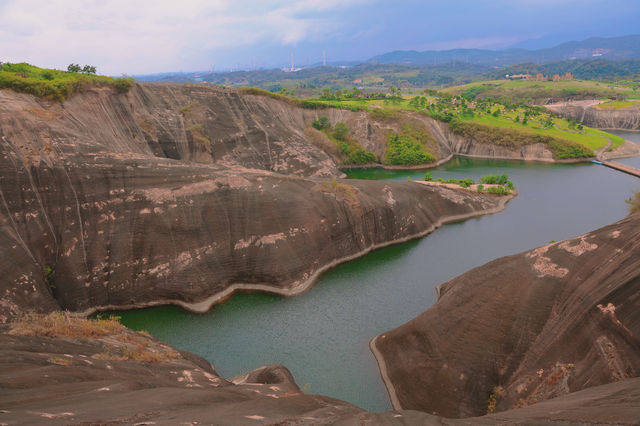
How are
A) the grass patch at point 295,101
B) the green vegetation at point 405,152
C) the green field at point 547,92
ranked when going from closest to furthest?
the grass patch at point 295,101 → the green vegetation at point 405,152 → the green field at point 547,92

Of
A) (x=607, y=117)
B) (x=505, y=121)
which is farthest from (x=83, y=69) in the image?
(x=607, y=117)

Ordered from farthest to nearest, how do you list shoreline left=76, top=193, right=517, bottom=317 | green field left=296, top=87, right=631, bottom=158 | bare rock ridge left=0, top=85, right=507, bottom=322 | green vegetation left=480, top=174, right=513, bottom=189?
green field left=296, top=87, right=631, bottom=158, green vegetation left=480, top=174, right=513, bottom=189, shoreline left=76, top=193, right=517, bottom=317, bare rock ridge left=0, top=85, right=507, bottom=322

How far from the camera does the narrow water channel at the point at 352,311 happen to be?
2230 cm

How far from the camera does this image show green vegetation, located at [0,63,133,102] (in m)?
35.7

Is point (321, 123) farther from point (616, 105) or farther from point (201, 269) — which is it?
point (616, 105)

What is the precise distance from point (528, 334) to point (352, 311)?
12311 millimetres

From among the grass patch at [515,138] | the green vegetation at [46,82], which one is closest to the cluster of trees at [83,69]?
the green vegetation at [46,82]

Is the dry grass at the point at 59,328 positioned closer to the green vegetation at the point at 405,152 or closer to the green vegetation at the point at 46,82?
the green vegetation at the point at 46,82

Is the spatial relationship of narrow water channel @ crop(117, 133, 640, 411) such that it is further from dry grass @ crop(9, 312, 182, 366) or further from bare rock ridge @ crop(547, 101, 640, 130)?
bare rock ridge @ crop(547, 101, 640, 130)

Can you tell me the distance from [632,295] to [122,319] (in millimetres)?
30101

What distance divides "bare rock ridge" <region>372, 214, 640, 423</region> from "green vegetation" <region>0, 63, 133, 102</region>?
4098cm

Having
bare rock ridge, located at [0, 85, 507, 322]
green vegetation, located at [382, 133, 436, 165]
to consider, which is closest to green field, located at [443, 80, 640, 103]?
green vegetation, located at [382, 133, 436, 165]

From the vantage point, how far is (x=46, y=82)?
1532 inches

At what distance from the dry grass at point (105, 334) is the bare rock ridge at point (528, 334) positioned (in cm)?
1270
